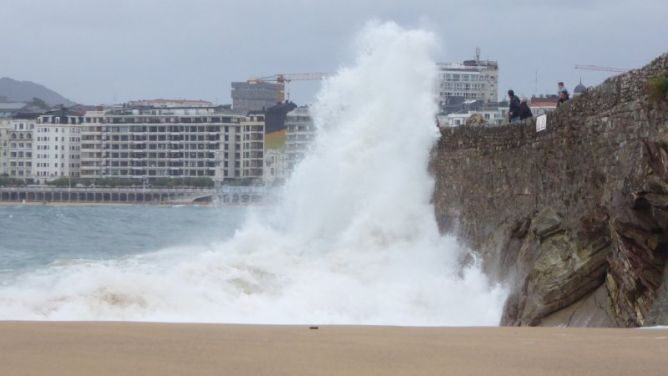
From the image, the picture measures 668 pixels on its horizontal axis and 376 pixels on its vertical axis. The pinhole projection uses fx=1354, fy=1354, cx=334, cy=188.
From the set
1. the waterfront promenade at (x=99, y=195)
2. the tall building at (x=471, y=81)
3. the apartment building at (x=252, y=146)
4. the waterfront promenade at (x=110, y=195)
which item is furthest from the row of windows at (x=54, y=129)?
the tall building at (x=471, y=81)

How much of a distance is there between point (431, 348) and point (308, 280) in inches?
458

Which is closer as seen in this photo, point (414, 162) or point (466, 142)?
point (466, 142)

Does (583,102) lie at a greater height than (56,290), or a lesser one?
greater

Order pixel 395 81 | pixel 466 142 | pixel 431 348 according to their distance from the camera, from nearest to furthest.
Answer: pixel 431 348 < pixel 466 142 < pixel 395 81

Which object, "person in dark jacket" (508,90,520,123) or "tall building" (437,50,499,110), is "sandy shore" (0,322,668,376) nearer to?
"person in dark jacket" (508,90,520,123)

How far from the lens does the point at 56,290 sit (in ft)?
61.0

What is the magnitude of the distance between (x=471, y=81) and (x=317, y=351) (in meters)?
156

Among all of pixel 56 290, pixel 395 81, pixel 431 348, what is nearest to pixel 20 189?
pixel 395 81

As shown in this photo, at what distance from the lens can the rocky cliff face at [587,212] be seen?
12766 millimetres

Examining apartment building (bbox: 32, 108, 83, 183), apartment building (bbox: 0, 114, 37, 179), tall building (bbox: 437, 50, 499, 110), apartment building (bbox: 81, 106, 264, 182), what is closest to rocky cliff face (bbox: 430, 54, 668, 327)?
tall building (bbox: 437, 50, 499, 110)


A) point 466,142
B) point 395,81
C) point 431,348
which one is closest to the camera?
point 431,348

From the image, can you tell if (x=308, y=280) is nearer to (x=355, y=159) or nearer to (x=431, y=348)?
(x=355, y=159)

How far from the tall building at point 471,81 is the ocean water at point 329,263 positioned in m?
119

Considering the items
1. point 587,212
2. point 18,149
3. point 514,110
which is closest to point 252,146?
point 18,149
